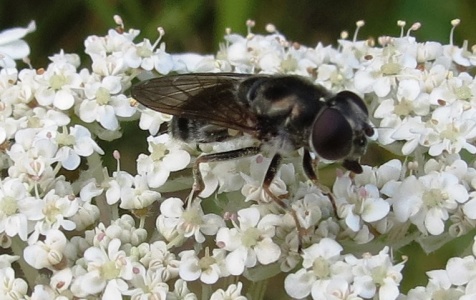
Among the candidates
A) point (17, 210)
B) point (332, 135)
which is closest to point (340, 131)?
point (332, 135)

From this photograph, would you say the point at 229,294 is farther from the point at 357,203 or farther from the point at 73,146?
the point at 73,146

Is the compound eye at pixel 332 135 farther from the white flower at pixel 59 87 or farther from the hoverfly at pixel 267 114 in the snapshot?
the white flower at pixel 59 87

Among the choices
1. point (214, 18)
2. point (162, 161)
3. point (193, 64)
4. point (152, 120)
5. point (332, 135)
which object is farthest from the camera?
point (214, 18)

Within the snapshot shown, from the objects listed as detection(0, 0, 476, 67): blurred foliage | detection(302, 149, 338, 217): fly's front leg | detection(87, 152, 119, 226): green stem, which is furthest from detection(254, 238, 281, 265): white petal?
detection(0, 0, 476, 67): blurred foliage

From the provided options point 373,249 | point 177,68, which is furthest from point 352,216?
point 177,68

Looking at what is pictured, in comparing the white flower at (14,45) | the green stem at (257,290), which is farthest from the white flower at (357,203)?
the white flower at (14,45)

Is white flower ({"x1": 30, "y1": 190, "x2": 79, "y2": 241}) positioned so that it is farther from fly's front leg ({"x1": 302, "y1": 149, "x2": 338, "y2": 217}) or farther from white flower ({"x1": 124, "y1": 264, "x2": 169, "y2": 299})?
fly's front leg ({"x1": 302, "y1": 149, "x2": 338, "y2": 217})

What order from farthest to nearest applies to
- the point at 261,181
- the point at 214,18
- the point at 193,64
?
1. the point at 214,18
2. the point at 193,64
3. the point at 261,181
